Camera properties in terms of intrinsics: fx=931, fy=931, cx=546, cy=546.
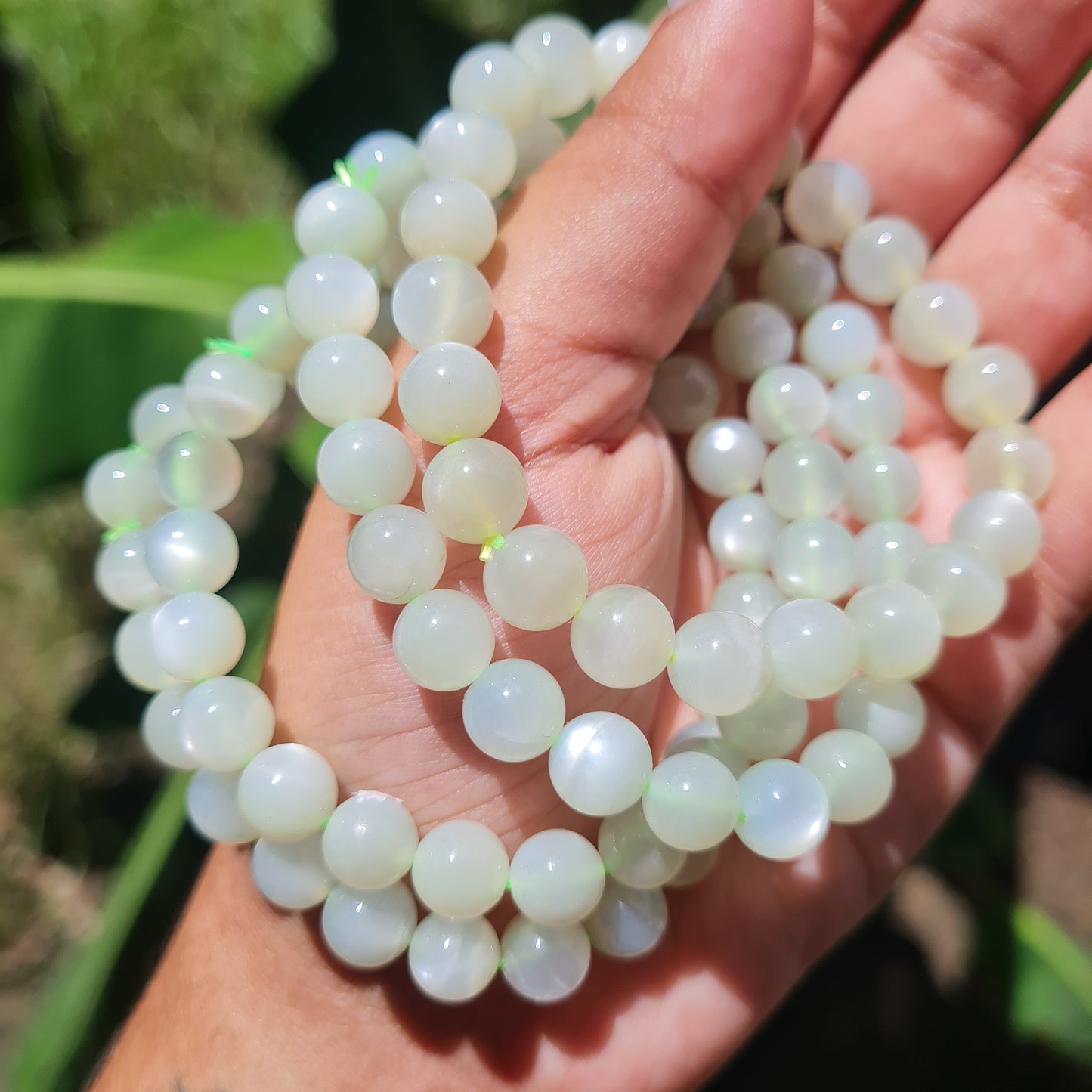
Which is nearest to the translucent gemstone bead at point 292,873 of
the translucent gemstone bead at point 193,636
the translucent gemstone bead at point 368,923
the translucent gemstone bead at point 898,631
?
the translucent gemstone bead at point 368,923

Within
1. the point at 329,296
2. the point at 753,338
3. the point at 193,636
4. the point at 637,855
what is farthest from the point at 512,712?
the point at 753,338

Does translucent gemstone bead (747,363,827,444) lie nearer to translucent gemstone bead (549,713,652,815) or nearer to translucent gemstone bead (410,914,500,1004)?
translucent gemstone bead (549,713,652,815)

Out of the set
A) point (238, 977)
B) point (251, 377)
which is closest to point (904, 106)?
point (251, 377)

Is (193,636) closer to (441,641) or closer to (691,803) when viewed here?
(441,641)

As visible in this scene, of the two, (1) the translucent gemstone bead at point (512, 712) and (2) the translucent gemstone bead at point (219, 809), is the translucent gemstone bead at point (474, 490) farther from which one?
(2) the translucent gemstone bead at point (219, 809)

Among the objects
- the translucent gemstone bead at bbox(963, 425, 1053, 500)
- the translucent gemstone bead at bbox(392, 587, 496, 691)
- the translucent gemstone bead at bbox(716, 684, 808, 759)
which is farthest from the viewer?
the translucent gemstone bead at bbox(963, 425, 1053, 500)

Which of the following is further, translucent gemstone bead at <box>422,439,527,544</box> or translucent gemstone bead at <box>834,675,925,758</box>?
translucent gemstone bead at <box>834,675,925,758</box>


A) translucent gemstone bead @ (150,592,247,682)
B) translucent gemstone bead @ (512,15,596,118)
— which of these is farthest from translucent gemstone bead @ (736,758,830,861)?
translucent gemstone bead @ (512,15,596,118)
